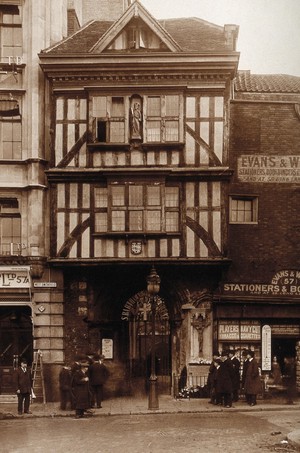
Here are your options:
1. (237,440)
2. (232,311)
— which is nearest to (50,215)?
(232,311)

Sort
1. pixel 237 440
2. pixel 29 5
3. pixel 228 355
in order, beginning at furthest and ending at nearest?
pixel 29 5, pixel 228 355, pixel 237 440

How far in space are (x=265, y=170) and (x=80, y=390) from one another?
1029 centimetres

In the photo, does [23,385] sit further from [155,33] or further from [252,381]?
[155,33]

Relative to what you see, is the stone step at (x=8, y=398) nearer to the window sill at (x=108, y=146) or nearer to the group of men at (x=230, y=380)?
the group of men at (x=230, y=380)

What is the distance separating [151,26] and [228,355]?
11.0 m

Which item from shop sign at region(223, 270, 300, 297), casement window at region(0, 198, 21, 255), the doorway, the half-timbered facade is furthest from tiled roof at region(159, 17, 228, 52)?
the doorway

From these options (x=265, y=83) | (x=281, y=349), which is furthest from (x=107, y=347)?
(x=265, y=83)

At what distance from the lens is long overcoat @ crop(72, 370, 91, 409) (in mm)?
23000

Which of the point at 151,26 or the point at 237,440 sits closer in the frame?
the point at 237,440

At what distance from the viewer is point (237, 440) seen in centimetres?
1800

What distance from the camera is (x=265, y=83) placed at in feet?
104

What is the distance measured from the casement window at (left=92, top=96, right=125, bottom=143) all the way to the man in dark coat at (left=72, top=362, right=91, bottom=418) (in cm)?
791

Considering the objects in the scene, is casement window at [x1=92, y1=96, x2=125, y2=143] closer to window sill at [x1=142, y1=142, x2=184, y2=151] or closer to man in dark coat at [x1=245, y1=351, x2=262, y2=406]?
window sill at [x1=142, y1=142, x2=184, y2=151]

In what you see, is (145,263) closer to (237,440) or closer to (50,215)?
(50,215)
